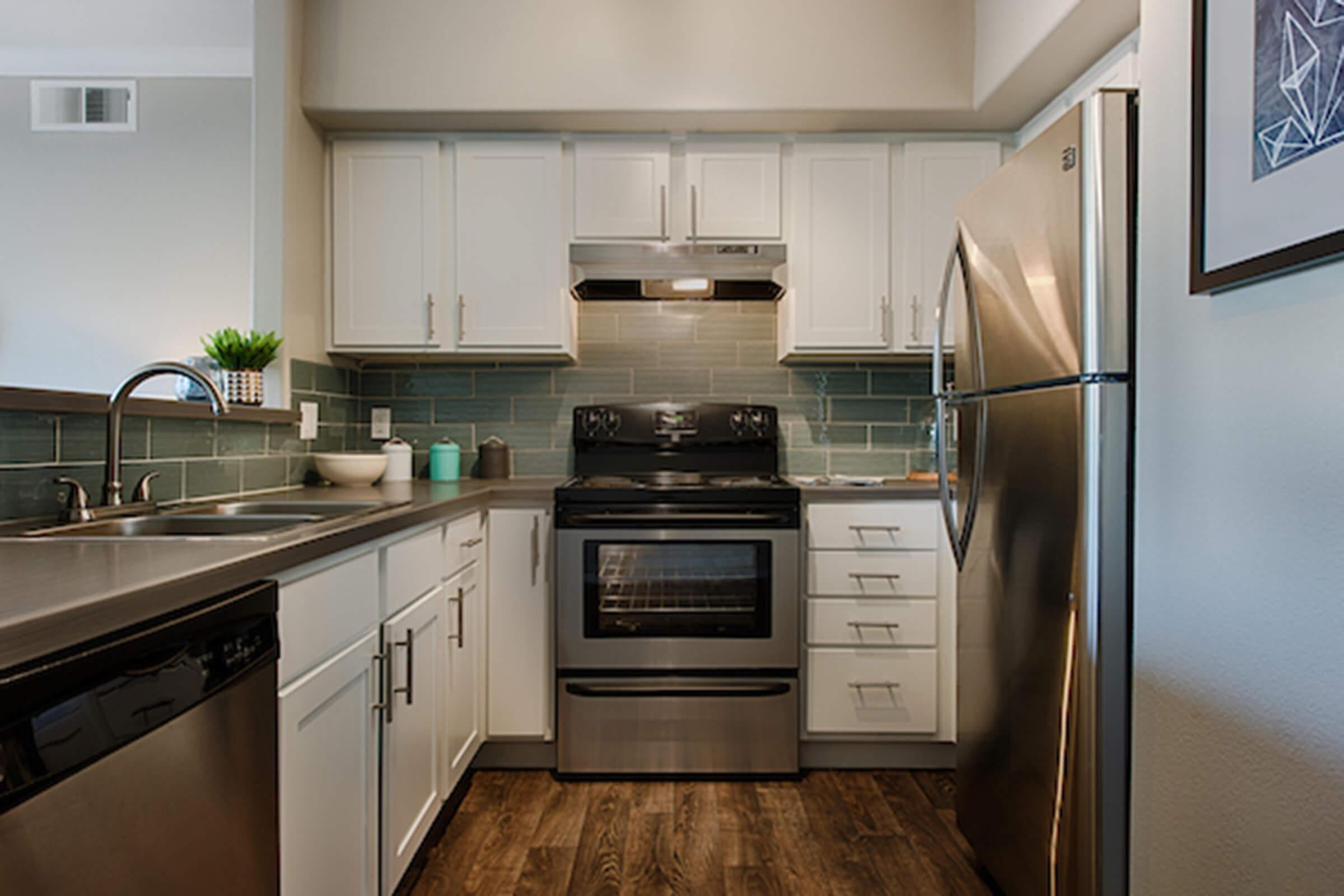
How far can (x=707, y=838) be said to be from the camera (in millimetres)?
2104

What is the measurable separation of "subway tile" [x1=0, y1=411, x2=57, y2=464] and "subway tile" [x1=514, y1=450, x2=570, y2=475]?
1.69 m

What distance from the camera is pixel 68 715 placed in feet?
2.27

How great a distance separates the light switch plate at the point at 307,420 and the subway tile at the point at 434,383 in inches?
17.2

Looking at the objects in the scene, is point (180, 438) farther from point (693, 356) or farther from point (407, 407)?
point (693, 356)

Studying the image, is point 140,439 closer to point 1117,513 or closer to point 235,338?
point 235,338

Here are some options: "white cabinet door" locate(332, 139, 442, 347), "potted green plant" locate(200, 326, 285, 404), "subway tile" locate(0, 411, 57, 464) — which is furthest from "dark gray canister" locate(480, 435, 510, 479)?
"subway tile" locate(0, 411, 57, 464)

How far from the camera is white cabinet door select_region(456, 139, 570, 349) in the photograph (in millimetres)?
2732

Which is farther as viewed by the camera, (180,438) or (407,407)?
(407,407)

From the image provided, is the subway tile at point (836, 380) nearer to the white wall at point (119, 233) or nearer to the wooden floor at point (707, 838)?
the wooden floor at point (707, 838)

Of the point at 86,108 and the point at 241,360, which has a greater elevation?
the point at 86,108

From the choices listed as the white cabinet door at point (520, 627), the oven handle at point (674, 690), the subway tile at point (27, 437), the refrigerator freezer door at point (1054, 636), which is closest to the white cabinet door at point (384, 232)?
the white cabinet door at point (520, 627)

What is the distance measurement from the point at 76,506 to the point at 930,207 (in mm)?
2624

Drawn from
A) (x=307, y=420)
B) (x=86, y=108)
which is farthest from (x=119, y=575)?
(x=86, y=108)

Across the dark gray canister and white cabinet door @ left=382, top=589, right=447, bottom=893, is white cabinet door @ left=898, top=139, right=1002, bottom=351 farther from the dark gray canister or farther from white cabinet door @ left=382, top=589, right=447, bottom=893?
white cabinet door @ left=382, top=589, right=447, bottom=893
